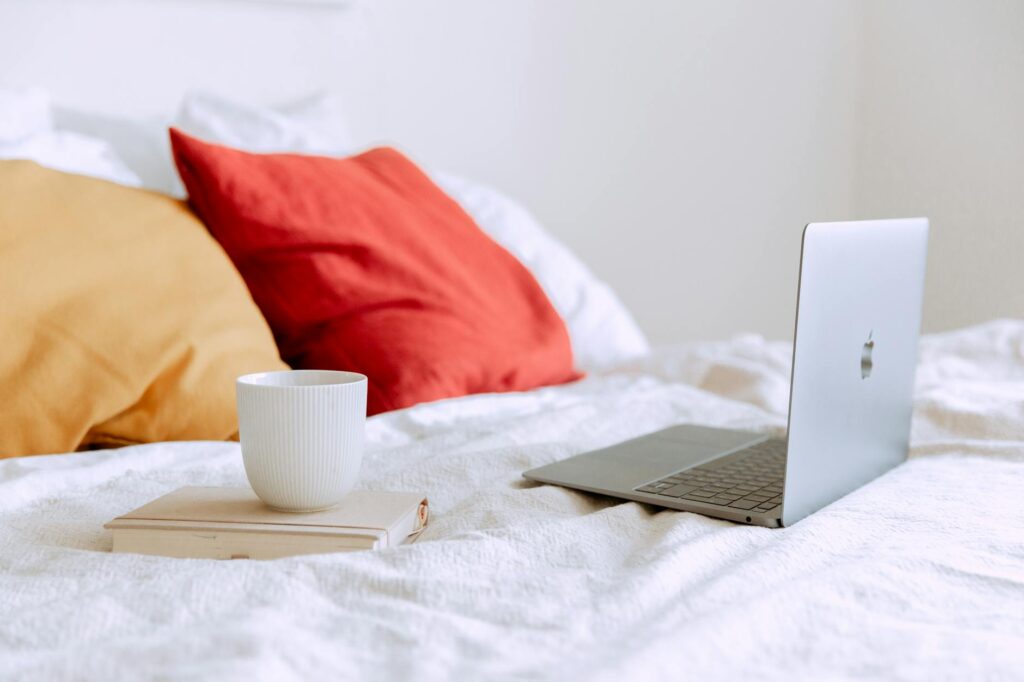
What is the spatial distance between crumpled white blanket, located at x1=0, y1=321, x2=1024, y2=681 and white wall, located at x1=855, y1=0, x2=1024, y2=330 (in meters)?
1.51

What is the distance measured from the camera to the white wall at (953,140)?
2346mm

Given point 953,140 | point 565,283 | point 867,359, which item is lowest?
point 565,283

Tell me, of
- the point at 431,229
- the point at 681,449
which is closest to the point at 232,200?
the point at 431,229

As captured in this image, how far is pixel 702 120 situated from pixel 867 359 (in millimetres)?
1733

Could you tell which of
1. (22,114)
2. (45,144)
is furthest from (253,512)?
(22,114)

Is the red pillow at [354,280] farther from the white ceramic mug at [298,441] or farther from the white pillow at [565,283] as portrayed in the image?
the white ceramic mug at [298,441]

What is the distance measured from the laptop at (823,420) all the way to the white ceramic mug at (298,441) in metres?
0.23

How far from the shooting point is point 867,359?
949mm

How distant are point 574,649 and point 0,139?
3.96 ft

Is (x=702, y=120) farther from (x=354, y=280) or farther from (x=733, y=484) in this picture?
(x=733, y=484)

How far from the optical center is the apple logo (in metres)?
0.94

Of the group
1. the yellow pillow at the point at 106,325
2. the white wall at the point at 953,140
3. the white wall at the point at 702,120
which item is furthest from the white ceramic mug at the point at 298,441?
the white wall at the point at 953,140

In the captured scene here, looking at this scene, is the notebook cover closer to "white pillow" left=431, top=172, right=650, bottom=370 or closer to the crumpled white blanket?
the crumpled white blanket

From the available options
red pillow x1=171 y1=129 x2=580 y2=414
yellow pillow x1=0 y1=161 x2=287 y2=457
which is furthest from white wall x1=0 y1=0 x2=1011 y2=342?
yellow pillow x1=0 y1=161 x2=287 y2=457
